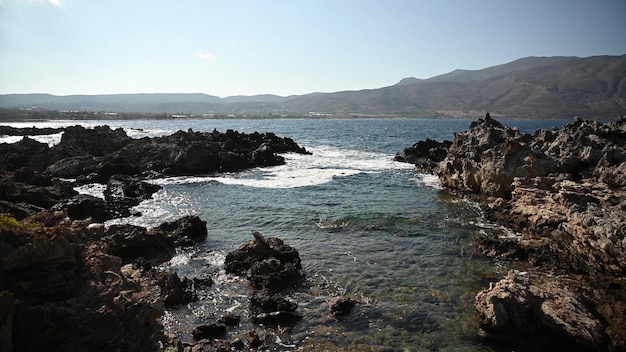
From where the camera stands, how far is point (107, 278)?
887 centimetres

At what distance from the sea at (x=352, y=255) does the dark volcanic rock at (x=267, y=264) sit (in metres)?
0.62

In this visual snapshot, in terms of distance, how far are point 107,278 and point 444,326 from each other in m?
11.0

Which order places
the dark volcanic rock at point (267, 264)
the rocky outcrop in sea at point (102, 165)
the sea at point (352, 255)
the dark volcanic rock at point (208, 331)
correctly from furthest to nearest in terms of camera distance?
the rocky outcrop in sea at point (102, 165) < the dark volcanic rock at point (267, 264) < the sea at point (352, 255) < the dark volcanic rock at point (208, 331)

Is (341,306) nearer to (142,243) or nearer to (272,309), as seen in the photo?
(272,309)

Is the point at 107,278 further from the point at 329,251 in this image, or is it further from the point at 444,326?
the point at 329,251

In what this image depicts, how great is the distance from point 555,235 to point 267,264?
14.5 meters

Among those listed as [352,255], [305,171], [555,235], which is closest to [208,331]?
[352,255]

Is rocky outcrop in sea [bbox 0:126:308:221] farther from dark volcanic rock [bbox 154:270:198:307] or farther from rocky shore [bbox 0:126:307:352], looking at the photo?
dark volcanic rock [bbox 154:270:198:307]

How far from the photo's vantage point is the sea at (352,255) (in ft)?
44.2

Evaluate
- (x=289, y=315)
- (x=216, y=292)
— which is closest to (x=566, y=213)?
(x=289, y=315)

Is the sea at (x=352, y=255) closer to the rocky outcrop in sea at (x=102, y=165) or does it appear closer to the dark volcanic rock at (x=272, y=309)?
the dark volcanic rock at (x=272, y=309)

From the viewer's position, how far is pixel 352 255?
20.7 m

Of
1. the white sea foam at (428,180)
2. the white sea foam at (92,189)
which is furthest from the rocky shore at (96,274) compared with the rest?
the white sea foam at (428,180)

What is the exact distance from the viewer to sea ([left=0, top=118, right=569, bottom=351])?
13477mm
